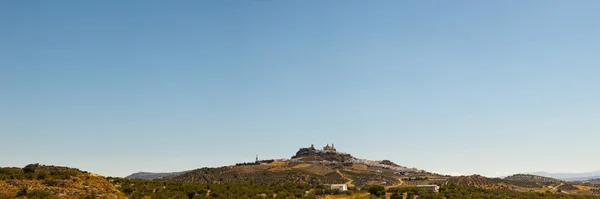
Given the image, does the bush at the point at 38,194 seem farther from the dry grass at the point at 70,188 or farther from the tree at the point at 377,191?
the tree at the point at 377,191

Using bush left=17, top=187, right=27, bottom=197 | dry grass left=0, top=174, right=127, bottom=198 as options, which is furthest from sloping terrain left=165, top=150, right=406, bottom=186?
bush left=17, top=187, right=27, bottom=197

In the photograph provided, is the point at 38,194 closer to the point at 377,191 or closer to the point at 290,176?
the point at 377,191

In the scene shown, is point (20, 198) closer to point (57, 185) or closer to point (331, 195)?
point (57, 185)

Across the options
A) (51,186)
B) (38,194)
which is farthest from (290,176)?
(38,194)

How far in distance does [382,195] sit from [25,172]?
36.3 metres

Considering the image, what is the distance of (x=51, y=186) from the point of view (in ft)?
93.7

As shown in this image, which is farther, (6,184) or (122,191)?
(122,191)

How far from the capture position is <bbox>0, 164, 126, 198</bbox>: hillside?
25.6 metres

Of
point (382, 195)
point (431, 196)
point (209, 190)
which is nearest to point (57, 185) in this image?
point (209, 190)

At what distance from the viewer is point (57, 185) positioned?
94.8 feet

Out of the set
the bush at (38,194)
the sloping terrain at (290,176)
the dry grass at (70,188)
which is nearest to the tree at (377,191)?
the dry grass at (70,188)

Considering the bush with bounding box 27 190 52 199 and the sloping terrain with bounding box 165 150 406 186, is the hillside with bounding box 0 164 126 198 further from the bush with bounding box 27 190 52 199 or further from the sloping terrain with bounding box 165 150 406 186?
the sloping terrain with bounding box 165 150 406 186

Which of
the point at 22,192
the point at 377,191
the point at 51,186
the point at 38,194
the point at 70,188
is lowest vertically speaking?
the point at 377,191

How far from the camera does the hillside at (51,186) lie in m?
25.6
